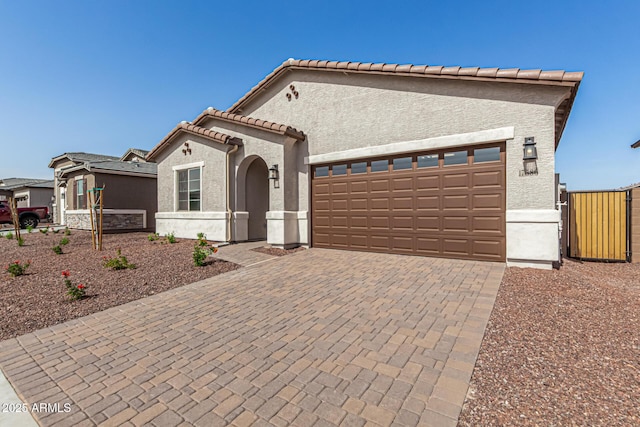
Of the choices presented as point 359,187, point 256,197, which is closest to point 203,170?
point 256,197

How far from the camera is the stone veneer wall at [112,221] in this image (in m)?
15.5

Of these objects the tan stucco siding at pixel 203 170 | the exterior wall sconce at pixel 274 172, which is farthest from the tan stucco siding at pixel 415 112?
the tan stucco siding at pixel 203 170

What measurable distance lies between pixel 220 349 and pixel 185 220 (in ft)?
33.0

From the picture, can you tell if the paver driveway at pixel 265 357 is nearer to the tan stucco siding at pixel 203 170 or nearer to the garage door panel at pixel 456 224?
the garage door panel at pixel 456 224

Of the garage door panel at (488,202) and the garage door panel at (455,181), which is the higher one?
the garage door panel at (455,181)

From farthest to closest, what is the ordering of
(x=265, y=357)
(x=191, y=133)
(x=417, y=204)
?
(x=191, y=133), (x=417, y=204), (x=265, y=357)

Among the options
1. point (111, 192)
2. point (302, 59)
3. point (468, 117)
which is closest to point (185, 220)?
point (111, 192)

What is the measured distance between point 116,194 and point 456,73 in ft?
56.5

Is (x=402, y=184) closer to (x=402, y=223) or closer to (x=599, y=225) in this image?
(x=402, y=223)

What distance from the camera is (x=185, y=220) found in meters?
12.2

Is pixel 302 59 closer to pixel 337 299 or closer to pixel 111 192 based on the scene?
pixel 337 299

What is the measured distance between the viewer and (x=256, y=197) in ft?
39.6

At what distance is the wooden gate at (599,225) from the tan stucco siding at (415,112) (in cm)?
318

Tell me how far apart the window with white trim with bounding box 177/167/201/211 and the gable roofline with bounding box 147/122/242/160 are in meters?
1.38
